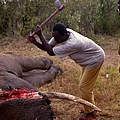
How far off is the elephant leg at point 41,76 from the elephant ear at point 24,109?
1.88m

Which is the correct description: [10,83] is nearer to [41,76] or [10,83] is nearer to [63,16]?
[41,76]

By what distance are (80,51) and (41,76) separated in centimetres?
159

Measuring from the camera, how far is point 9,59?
13.6ft

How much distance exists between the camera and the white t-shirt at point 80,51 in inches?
120

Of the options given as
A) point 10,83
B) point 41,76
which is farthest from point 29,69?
point 10,83

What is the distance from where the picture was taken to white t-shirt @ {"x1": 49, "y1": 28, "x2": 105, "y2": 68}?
3.04m

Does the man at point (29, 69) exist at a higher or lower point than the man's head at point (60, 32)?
lower

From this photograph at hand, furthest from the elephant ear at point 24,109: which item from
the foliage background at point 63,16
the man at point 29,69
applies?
the foliage background at point 63,16

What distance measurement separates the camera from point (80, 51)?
3178mm

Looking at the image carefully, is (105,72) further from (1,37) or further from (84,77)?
(1,37)

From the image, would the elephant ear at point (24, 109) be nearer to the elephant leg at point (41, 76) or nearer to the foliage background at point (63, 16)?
the elephant leg at point (41, 76)

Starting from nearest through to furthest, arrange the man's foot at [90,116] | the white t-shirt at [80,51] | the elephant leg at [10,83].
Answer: the elephant leg at [10,83] → the white t-shirt at [80,51] → the man's foot at [90,116]

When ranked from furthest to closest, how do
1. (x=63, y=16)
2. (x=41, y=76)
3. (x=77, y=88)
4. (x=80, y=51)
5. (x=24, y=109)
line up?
(x=63, y=16)
(x=41, y=76)
(x=77, y=88)
(x=80, y=51)
(x=24, y=109)

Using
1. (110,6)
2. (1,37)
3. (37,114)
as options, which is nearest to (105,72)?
(37,114)
